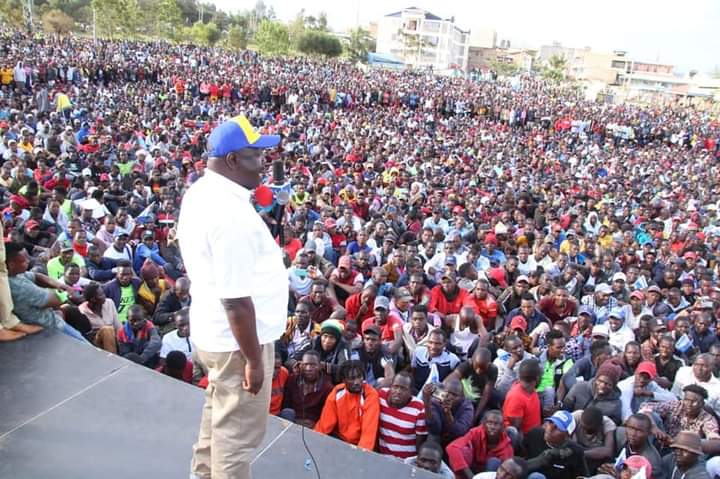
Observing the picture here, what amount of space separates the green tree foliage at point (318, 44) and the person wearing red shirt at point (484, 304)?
4216cm

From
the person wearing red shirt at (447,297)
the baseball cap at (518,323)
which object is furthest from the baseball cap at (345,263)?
the baseball cap at (518,323)

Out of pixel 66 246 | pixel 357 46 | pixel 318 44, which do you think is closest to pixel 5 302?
pixel 66 246

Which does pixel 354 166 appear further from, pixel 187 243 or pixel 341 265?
pixel 187 243

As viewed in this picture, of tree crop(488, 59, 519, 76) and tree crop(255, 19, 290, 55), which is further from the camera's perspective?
tree crop(488, 59, 519, 76)

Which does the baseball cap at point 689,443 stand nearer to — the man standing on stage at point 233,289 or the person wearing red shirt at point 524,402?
the person wearing red shirt at point 524,402

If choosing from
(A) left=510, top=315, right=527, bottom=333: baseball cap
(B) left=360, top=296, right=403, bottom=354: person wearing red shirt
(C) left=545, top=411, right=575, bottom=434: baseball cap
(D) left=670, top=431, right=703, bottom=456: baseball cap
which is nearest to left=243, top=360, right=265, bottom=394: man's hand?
(C) left=545, top=411, right=575, bottom=434: baseball cap

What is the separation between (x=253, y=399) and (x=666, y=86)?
233ft

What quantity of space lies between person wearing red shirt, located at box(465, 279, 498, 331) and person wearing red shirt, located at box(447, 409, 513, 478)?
1858 mm

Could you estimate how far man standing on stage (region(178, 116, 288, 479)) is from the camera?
4.79 ft

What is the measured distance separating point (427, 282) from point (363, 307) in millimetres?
1075

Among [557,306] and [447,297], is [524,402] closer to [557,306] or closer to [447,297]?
[447,297]

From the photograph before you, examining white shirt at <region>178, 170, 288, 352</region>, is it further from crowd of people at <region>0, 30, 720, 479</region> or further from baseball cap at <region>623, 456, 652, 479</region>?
baseball cap at <region>623, 456, 652, 479</region>

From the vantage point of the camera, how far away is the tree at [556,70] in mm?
45850

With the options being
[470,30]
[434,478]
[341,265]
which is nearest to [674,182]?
[341,265]
